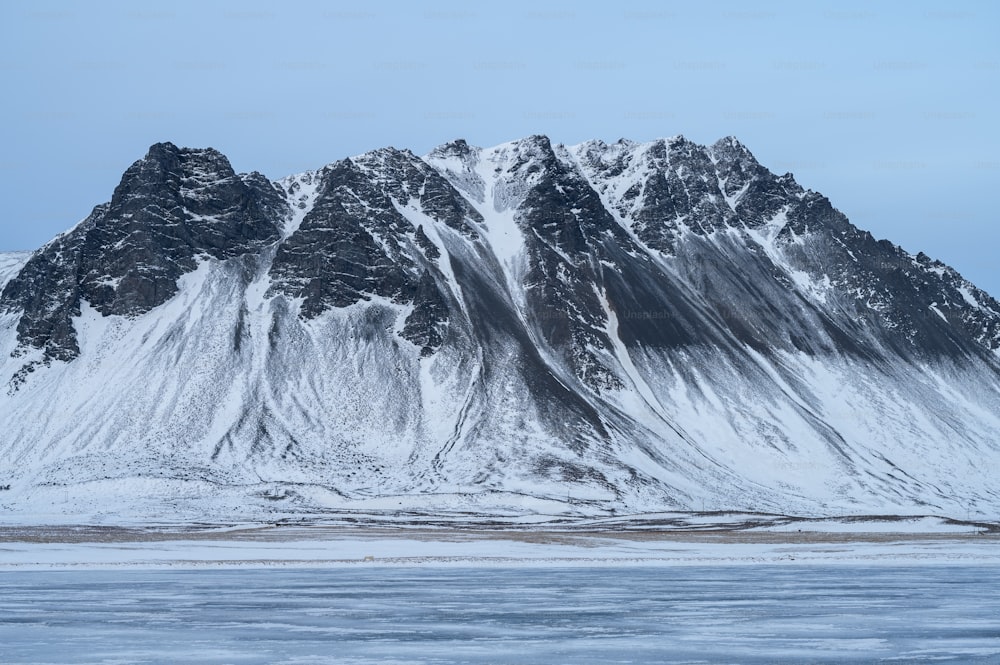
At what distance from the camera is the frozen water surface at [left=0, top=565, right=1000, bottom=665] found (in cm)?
3184

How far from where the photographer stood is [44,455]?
168 meters

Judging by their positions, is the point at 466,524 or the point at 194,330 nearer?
the point at 466,524

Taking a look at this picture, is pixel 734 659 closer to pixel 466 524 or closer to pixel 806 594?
pixel 806 594

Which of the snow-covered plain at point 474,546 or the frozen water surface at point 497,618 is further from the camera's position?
the snow-covered plain at point 474,546

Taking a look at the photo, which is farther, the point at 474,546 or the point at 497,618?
the point at 474,546

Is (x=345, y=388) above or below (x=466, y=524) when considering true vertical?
above

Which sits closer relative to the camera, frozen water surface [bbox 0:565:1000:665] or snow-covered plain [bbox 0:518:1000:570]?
frozen water surface [bbox 0:565:1000:665]

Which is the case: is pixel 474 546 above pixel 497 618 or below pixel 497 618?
below

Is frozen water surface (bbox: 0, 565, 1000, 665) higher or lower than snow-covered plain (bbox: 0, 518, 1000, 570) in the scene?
higher

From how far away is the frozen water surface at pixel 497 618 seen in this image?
31.8m

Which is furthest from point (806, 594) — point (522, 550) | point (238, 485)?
point (238, 485)

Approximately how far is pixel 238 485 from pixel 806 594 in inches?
4634

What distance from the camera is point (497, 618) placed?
39.6 m

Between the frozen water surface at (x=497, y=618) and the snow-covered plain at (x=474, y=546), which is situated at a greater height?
the frozen water surface at (x=497, y=618)
